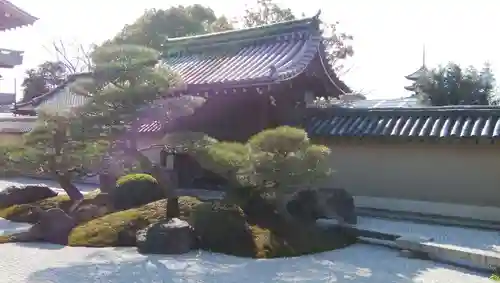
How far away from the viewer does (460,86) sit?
22375 millimetres

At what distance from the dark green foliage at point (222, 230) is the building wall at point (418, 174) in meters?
5.25

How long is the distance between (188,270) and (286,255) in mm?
1926

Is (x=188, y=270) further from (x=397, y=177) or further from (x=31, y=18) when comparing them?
(x=397, y=177)

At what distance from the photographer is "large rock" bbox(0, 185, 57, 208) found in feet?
46.0

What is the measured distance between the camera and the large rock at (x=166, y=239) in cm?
874

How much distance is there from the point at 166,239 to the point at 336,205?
3958 millimetres

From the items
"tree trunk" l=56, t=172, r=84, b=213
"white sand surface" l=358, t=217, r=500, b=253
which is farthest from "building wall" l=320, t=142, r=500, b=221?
"tree trunk" l=56, t=172, r=84, b=213

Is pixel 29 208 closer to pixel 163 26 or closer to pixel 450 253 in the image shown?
pixel 450 253

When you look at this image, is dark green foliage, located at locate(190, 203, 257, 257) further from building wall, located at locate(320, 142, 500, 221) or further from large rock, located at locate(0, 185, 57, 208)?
large rock, located at locate(0, 185, 57, 208)

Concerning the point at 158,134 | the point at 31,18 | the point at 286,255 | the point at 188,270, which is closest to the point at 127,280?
the point at 188,270

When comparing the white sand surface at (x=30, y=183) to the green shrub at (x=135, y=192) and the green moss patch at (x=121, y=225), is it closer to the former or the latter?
the green shrub at (x=135, y=192)

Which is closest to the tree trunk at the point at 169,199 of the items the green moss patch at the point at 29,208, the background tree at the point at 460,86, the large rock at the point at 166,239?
the large rock at the point at 166,239

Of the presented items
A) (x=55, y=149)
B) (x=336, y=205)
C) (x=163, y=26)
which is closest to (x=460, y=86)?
(x=336, y=205)

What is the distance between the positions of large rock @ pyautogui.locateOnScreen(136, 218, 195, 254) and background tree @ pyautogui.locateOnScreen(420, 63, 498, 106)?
16651mm
